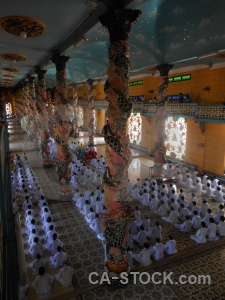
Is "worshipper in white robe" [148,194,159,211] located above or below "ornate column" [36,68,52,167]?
below

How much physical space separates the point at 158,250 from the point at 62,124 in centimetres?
637

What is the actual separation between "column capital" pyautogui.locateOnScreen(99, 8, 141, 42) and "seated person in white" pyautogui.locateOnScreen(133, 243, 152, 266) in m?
5.27

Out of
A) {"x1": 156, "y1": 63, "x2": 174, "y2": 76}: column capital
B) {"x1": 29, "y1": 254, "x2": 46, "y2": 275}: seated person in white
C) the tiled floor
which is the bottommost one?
the tiled floor

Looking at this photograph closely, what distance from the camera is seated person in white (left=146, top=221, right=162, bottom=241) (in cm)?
750

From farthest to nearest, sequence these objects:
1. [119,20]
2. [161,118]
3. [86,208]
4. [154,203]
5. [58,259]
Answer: [161,118]
[154,203]
[86,208]
[58,259]
[119,20]

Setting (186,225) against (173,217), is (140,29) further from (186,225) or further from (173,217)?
(186,225)

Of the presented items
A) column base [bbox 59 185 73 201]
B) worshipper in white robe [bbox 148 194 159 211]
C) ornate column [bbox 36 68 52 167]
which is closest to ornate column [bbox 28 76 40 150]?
ornate column [bbox 36 68 52 167]

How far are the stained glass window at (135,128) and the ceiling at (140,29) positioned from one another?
340 inches

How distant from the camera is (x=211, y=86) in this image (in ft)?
44.7

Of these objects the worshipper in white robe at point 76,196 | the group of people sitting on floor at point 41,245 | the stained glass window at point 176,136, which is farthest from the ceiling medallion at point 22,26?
the stained glass window at point 176,136

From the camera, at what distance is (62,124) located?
10266mm

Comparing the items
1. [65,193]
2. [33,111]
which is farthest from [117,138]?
[33,111]

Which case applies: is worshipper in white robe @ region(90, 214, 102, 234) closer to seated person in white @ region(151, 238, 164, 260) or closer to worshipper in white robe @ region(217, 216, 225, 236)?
seated person in white @ region(151, 238, 164, 260)

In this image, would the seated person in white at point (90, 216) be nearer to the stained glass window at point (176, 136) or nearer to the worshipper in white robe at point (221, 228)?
the worshipper in white robe at point (221, 228)
